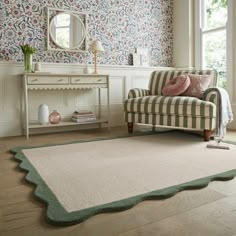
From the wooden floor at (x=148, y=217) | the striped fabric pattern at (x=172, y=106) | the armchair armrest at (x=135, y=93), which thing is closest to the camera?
the wooden floor at (x=148, y=217)

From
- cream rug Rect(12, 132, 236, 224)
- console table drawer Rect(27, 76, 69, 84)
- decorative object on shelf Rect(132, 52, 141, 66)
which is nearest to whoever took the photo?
cream rug Rect(12, 132, 236, 224)

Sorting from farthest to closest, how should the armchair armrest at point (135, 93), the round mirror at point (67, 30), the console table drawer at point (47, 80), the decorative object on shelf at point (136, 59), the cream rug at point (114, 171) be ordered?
1. the decorative object on shelf at point (136, 59)
2. the round mirror at point (67, 30)
3. the armchair armrest at point (135, 93)
4. the console table drawer at point (47, 80)
5. the cream rug at point (114, 171)

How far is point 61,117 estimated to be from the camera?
12.4ft

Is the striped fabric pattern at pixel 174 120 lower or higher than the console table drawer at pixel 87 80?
lower

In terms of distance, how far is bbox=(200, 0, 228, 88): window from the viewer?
401cm

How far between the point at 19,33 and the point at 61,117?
123 cm

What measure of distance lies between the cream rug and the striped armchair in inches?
9.0

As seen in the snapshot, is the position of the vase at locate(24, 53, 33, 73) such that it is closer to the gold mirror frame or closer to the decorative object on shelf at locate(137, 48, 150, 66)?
the gold mirror frame

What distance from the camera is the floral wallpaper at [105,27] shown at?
A: 341 cm

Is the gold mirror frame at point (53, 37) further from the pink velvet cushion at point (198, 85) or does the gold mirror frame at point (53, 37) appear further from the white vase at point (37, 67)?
the pink velvet cushion at point (198, 85)

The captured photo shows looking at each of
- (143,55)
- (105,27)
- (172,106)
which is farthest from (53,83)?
(143,55)

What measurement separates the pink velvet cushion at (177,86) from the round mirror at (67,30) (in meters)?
1.46

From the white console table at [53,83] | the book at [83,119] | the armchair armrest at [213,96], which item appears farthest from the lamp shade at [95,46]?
the armchair armrest at [213,96]

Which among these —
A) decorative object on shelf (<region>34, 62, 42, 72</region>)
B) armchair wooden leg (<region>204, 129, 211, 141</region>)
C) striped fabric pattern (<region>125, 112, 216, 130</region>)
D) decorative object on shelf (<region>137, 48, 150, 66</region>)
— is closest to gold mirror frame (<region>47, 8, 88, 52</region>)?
decorative object on shelf (<region>34, 62, 42, 72</region>)
